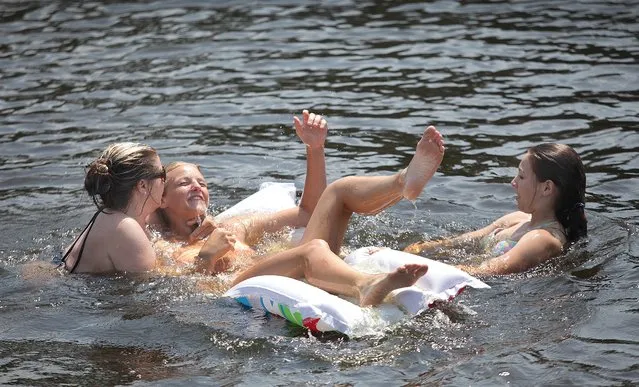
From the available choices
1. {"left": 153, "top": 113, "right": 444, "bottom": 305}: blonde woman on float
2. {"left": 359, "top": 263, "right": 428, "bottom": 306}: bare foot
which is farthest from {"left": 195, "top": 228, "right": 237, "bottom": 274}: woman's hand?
{"left": 359, "top": 263, "right": 428, "bottom": 306}: bare foot

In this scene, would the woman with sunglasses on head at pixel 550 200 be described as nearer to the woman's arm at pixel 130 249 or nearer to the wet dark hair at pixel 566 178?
the wet dark hair at pixel 566 178

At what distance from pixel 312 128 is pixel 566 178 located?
6.28 ft

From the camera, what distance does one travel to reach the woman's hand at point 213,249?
7473 millimetres

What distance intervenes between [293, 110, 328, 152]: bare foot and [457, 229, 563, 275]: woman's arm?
1.45 meters

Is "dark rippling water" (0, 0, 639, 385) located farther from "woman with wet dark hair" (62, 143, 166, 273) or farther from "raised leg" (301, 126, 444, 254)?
"raised leg" (301, 126, 444, 254)

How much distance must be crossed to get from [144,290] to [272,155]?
3.68 meters

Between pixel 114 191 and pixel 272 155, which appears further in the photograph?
pixel 272 155

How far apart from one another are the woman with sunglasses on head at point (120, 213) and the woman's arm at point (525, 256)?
2.30 metres

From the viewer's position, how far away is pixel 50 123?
38.9 feet

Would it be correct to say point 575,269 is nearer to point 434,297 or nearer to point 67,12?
point 434,297

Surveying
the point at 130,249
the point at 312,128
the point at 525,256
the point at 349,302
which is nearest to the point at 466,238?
the point at 525,256

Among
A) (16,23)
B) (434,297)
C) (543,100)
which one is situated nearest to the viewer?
(434,297)

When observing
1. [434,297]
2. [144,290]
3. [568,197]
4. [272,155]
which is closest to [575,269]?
[568,197]

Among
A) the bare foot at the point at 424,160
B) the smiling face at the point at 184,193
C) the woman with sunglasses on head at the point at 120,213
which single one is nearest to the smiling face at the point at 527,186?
the bare foot at the point at 424,160
